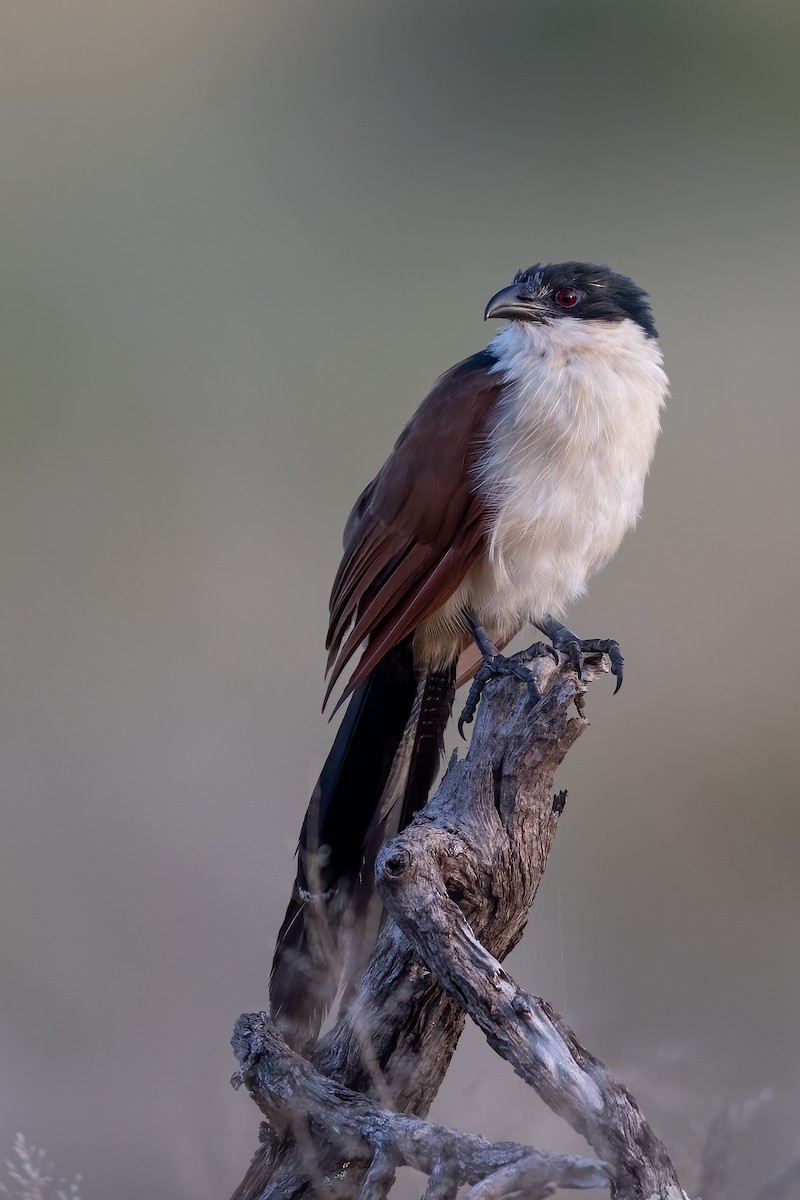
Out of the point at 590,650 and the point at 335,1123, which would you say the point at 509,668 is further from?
the point at 335,1123

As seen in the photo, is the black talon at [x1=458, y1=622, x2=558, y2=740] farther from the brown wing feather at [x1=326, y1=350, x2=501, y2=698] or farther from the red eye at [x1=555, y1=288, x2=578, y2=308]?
the red eye at [x1=555, y1=288, x2=578, y2=308]

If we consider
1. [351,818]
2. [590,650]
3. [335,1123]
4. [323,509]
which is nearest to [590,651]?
[590,650]

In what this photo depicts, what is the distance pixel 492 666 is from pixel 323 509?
67.6 inches

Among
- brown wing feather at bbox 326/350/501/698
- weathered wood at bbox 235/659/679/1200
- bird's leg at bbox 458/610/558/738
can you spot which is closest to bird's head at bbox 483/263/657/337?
brown wing feather at bbox 326/350/501/698

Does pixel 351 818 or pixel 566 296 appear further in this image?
pixel 566 296

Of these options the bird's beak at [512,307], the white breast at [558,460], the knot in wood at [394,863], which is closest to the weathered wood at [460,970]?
the knot in wood at [394,863]

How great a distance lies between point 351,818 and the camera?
1.71m

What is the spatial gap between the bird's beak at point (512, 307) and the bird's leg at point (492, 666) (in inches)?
23.4

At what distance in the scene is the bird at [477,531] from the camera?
1.75 m

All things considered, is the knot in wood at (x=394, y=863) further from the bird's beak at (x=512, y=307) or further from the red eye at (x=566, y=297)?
the red eye at (x=566, y=297)

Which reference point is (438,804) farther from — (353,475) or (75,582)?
(75,582)

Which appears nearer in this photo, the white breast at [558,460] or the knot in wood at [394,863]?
the knot in wood at [394,863]

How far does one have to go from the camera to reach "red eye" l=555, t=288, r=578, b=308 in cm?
201

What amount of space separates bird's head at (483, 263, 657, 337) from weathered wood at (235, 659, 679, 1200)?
0.72 metres
